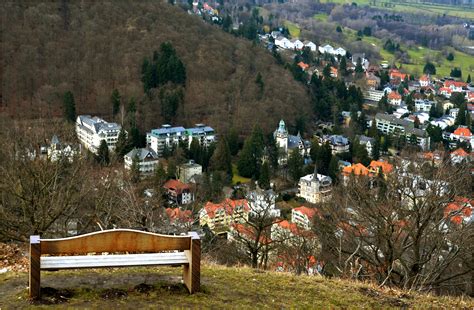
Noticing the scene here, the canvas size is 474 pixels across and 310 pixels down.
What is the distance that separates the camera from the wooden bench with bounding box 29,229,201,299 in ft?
17.6

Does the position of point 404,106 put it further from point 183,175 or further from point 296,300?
point 296,300

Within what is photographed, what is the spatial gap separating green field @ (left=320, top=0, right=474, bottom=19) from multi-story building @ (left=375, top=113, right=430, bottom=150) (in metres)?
86.4

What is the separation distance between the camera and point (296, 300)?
19.6 feet

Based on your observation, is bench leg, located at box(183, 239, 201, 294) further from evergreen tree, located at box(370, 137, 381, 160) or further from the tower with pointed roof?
evergreen tree, located at box(370, 137, 381, 160)

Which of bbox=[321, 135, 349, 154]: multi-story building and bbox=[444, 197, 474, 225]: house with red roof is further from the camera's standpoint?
bbox=[321, 135, 349, 154]: multi-story building

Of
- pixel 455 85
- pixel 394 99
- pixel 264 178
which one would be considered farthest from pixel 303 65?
pixel 264 178

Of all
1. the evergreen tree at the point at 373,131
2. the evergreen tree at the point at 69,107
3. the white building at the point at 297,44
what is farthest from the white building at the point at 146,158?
the white building at the point at 297,44

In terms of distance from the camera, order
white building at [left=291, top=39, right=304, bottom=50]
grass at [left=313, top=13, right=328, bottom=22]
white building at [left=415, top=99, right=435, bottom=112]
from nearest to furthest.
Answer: white building at [left=415, top=99, right=435, bottom=112], white building at [left=291, top=39, right=304, bottom=50], grass at [left=313, top=13, right=328, bottom=22]

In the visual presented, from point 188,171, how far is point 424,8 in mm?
118340

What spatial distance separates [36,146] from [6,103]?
1243 inches

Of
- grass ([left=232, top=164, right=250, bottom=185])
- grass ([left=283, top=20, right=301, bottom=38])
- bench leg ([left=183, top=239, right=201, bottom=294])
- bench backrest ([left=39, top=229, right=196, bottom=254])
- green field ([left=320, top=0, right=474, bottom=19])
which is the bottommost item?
grass ([left=232, top=164, right=250, bottom=185])

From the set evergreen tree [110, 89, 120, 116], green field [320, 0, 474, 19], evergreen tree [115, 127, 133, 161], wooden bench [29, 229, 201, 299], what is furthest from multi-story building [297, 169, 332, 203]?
green field [320, 0, 474, 19]

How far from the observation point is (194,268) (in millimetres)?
5719

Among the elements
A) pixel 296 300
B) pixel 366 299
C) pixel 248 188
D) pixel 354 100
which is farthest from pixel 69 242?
pixel 354 100
